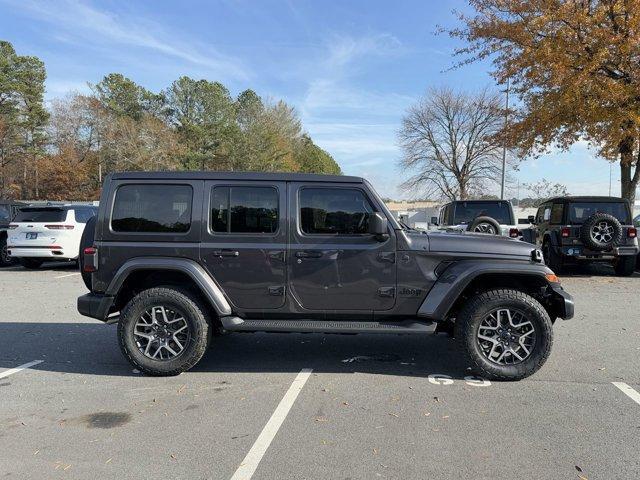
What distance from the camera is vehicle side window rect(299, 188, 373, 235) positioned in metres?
4.88

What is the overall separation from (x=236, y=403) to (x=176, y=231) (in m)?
1.74

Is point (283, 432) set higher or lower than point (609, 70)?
lower

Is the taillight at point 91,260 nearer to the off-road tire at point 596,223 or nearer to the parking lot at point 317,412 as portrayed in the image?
the parking lot at point 317,412

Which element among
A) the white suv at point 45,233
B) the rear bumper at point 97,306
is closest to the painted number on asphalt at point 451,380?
the rear bumper at point 97,306

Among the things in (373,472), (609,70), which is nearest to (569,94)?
(609,70)

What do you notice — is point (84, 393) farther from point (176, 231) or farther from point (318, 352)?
point (318, 352)

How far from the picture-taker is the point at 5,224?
563 inches

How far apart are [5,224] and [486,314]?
1421 centimetres

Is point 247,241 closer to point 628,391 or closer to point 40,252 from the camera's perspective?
point 628,391

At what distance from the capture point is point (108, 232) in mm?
4945

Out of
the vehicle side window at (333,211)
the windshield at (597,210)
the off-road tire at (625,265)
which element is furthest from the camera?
the off-road tire at (625,265)

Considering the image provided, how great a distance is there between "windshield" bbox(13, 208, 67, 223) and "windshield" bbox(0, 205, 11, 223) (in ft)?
7.68

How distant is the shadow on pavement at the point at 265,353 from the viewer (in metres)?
5.21

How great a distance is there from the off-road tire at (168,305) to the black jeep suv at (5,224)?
10.7 meters
